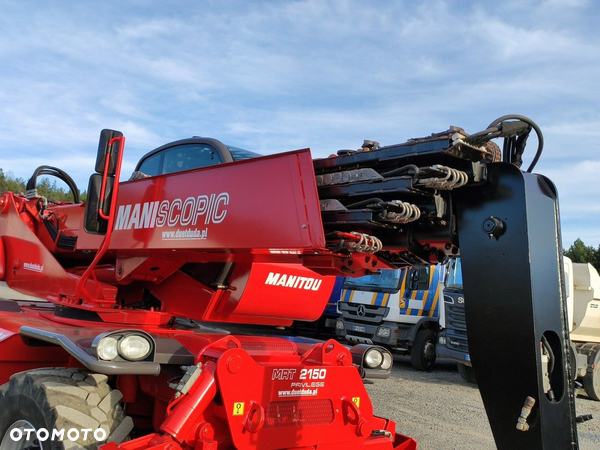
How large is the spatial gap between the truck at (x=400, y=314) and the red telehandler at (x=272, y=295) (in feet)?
24.9

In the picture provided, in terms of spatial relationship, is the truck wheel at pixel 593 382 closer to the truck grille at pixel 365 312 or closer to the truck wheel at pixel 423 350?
the truck wheel at pixel 423 350

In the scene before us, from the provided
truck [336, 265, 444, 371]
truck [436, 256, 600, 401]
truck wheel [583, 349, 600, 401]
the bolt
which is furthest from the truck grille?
the bolt

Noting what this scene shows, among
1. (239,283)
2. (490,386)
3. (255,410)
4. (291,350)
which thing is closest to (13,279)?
(239,283)

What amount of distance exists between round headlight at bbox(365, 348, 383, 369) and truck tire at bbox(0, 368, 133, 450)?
5.45 feet

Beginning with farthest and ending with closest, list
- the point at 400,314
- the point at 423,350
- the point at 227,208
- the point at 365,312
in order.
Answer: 1. the point at 365,312
2. the point at 400,314
3. the point at 423,350
4. the point at 227,208

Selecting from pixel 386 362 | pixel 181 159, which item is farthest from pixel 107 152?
pixel 386 362

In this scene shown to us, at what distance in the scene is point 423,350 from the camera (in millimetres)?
11734

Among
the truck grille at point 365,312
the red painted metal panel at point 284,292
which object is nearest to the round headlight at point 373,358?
the red painted metal panel at point 284,292

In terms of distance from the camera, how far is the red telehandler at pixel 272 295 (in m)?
A: 2.57

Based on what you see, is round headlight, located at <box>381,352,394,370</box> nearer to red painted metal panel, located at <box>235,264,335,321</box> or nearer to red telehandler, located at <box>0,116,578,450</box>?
red telehandler, located at <box>0,116,578,450</box>

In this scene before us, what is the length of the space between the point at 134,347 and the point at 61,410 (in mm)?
506

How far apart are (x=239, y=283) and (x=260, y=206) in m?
1.16

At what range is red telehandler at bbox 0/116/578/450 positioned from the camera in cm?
257

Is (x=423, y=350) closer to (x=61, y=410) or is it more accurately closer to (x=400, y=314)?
(x=400, y=314)
